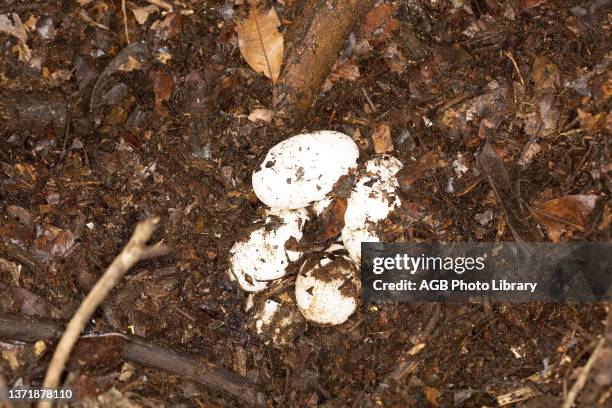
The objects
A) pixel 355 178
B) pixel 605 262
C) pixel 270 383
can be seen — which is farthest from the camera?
pixel 270 383

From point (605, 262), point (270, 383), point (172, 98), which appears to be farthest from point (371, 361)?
point (172, 98)

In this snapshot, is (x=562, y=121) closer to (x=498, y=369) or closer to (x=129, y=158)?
(x=498, y=369)

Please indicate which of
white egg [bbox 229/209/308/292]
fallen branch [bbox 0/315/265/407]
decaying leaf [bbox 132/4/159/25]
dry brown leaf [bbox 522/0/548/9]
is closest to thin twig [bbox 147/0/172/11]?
decaying leaf [bbox 132/4/159/25]

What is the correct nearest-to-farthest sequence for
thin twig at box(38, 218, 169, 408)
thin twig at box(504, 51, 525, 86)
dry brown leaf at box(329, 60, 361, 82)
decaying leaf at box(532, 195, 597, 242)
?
thin twig at box(38, 218, 169, 408) → decaying leaf at box(532, 195, 597, 242) → thin twig at box(504, 51, 525, 86) → dry brown leaf at box(329, 60, 361, 82)

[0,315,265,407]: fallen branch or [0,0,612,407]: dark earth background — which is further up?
[0,0,612,407]: dark earth background

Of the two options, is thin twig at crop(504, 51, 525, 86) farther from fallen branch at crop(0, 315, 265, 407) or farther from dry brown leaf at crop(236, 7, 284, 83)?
fallen branch at crop(0, 315, 265, 407)
